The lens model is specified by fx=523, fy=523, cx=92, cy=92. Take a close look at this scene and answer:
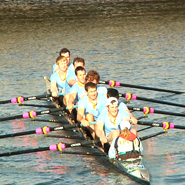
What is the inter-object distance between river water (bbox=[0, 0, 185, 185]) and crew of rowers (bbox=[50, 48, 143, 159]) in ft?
2.09

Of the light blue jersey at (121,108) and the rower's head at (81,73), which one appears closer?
the light blue jersey at (121,108)

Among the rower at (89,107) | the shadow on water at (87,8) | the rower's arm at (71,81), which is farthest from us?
the shadow on water at (87,8)

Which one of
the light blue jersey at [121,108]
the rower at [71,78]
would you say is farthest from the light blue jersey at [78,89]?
the light blue jersey at [121,108]

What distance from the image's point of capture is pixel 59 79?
1555 cm

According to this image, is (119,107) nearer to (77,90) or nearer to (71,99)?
(77,90)

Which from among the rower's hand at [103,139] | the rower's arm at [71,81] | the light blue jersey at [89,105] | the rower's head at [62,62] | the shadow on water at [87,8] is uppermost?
the shadow on water at [87,8]

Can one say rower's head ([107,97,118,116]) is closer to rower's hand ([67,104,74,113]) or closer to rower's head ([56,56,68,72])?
rower's hand ([67,104,74,113])

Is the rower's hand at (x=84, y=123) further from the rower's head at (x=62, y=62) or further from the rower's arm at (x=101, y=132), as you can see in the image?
the rower's head at (x=62, y=62)

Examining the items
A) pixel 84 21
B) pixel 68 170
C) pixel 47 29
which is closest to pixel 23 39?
pixel 47 29

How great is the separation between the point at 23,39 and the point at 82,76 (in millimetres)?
18869

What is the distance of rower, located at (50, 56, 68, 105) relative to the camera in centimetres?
1501

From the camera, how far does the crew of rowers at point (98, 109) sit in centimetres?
1009

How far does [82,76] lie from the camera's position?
13.2m

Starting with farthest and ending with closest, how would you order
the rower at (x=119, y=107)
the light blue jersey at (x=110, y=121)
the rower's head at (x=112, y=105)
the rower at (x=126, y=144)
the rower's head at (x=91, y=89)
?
the rower's head at (x=91, y=89)
the light blue jersey at (x=110, y=121)
the rower at (x=119, y=107)
the rower's head at (x=112, y=105)
the rower at (x=126, y=144)
